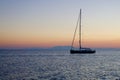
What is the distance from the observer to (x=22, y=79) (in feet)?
136

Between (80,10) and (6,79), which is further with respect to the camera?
(80,10)

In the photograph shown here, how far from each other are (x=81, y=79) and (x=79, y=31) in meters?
97.7

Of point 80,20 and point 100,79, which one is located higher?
point 80,20

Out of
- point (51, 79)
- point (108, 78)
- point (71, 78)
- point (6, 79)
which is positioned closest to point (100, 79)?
point (108, 78)

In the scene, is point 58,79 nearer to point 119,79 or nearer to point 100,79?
point 100,79

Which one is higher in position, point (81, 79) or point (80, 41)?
point (80, 41)

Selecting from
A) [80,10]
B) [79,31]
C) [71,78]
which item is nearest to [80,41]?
[79,31]

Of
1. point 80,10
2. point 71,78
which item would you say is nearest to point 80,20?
point 80,10

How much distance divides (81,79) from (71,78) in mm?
1958

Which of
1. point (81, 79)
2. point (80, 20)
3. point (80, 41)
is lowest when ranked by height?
point (81, 79)

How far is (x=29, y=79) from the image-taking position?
41.3 metres

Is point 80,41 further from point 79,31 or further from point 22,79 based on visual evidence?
point 22,79

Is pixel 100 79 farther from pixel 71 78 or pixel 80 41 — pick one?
pixel 80 41

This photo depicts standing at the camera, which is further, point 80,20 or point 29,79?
point 80,20
